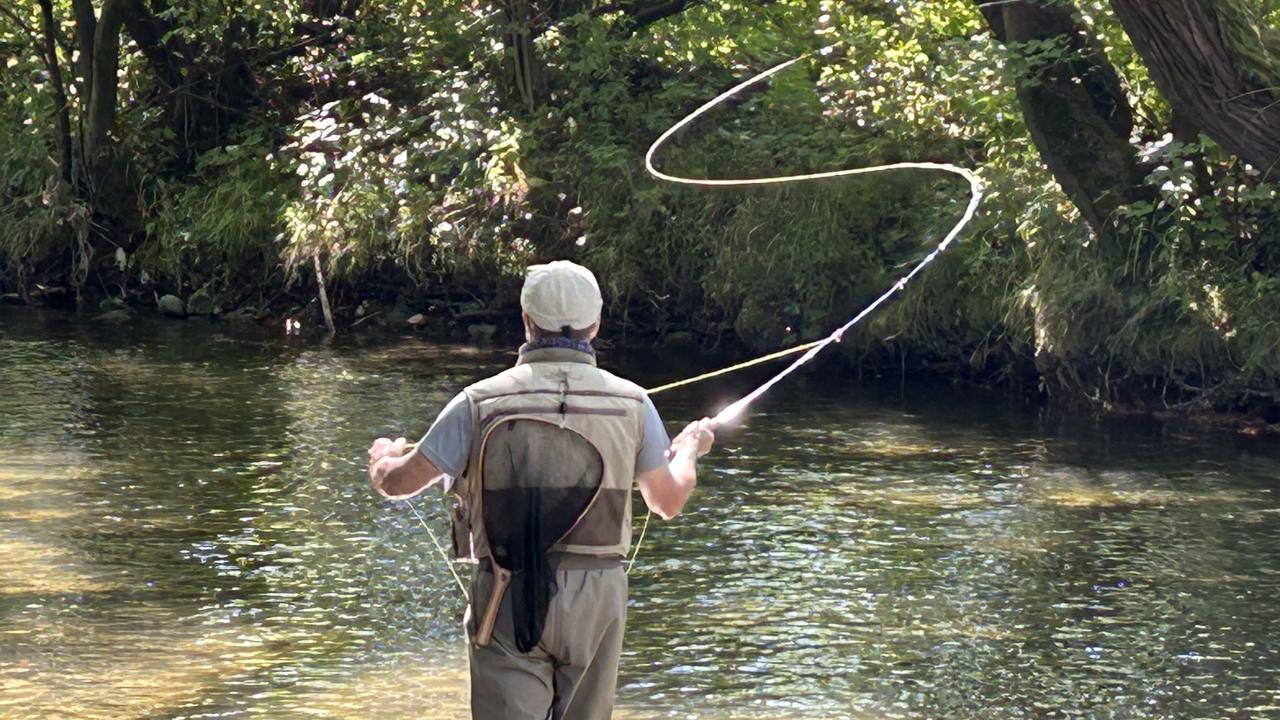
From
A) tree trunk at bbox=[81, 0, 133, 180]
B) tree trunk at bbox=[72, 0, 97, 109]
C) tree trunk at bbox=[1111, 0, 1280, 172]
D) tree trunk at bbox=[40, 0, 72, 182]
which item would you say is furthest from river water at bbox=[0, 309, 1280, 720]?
tree trunk at bbox=[72, 0, 97, 109]

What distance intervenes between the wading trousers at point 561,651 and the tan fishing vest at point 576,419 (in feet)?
0.19

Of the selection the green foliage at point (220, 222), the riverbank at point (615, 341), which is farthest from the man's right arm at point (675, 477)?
the green foliage at point (220, 222)

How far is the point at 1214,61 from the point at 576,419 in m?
6.71

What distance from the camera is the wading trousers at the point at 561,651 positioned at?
12.5 ft

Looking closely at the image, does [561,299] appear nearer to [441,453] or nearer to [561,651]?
[441,453]

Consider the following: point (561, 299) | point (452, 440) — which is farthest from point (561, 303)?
point (452, 440)

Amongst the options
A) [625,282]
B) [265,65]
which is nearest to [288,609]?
[625,282]

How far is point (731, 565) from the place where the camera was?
779 cm

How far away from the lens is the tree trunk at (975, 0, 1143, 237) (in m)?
11.2

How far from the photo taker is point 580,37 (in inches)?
581

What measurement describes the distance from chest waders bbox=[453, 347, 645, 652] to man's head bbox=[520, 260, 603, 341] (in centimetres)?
10

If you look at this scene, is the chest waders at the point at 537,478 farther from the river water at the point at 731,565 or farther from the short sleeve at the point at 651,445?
the river water at the point at 731,565

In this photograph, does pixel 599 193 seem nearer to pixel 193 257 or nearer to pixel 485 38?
pixel 485 38

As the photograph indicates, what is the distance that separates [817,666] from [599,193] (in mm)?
8065
